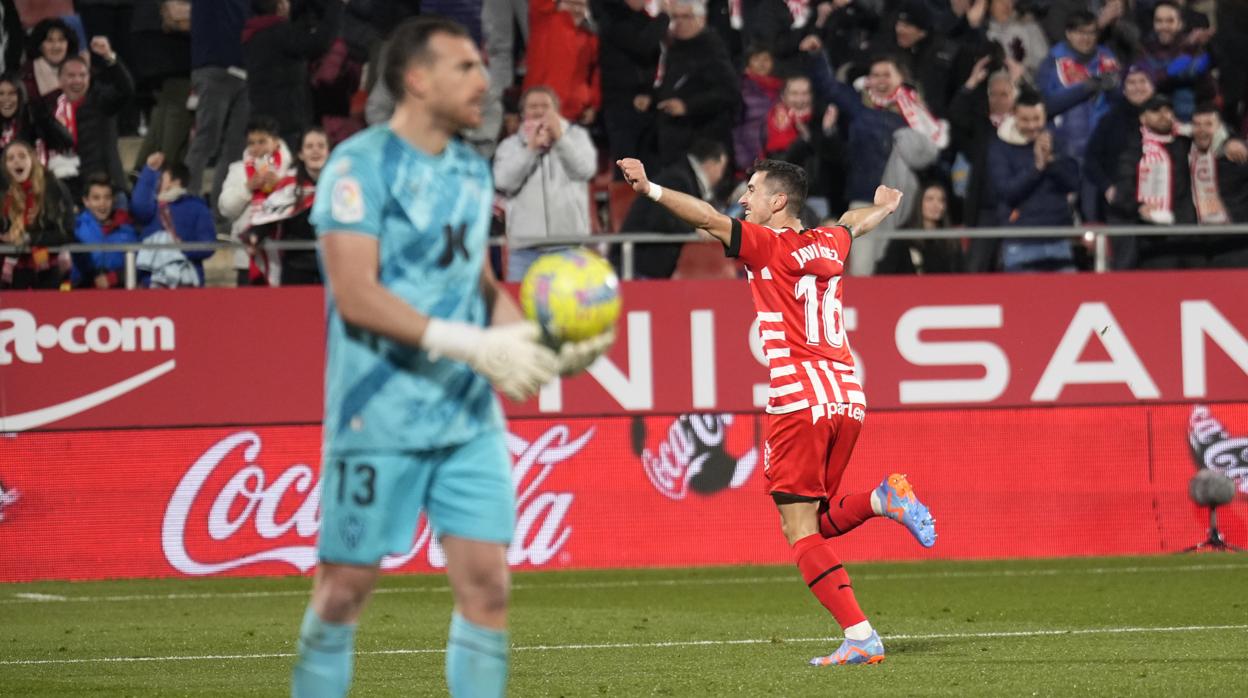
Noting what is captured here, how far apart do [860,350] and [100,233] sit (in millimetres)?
5980

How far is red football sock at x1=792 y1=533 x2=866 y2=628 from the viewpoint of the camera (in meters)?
8.32

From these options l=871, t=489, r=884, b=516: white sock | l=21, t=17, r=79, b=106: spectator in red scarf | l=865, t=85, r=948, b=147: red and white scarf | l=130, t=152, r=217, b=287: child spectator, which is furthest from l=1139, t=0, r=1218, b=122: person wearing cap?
l=21, t=17, r=79, b=106: spectator in red scarf

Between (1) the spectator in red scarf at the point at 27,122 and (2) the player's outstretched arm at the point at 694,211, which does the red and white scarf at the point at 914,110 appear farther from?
(2) the player's outstretched arm at the point at 694,211

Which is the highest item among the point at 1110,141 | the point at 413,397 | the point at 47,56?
the point at 47,56

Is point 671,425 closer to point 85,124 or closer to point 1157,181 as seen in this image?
point 1157,181

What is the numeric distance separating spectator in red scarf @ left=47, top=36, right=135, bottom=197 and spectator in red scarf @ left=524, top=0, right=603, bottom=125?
347 cm

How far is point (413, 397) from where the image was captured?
501 cm

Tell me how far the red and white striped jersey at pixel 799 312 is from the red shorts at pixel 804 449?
0.15 feet

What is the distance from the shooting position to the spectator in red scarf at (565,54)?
50.8 ft

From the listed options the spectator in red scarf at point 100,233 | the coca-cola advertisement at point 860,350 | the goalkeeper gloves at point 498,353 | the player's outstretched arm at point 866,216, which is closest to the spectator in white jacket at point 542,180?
the coca-cola advertisement at point 860,350

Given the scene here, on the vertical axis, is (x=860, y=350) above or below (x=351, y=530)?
below

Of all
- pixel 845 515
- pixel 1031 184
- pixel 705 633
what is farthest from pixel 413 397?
pixel 1031 184

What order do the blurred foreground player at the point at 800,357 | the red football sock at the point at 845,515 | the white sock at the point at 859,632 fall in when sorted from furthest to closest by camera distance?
the red football sock at the point at 845,515
the blurred foreground player at the point at 800,357
the white sock at the point at 859,632

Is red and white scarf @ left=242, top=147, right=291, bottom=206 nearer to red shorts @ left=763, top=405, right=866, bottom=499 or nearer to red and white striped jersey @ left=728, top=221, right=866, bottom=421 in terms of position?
red and white striped jersey @ left=728, top=221, right=866, bottom=421
